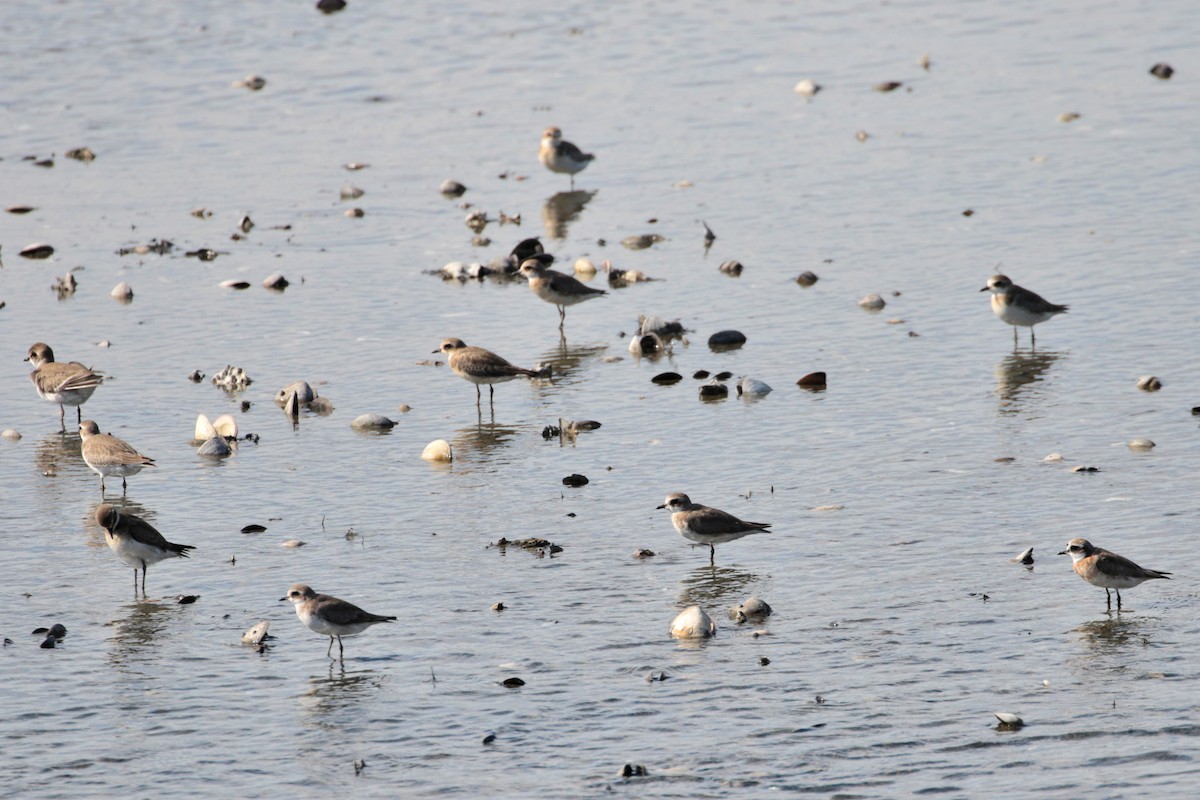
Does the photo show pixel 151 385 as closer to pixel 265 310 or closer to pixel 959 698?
pixel 265 310

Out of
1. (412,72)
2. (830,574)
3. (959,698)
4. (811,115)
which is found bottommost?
(959,698)

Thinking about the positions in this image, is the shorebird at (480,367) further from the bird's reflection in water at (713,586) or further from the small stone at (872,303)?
the small stone at (872,303)

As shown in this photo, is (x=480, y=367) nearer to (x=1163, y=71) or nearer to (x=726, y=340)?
(x=726, y=340)

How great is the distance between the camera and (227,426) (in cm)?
1977

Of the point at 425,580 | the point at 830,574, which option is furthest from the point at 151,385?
the point at 830,574

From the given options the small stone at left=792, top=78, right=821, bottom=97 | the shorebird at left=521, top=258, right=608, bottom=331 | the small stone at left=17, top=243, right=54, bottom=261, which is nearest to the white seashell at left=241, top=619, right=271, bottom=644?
the shorebird at left=521, top=258, right=608, bottom=331

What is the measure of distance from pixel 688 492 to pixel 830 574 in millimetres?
2696

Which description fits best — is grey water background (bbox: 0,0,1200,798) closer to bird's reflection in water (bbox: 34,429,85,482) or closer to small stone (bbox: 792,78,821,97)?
bird's reflection in water (bbox: 34,429,85,482)

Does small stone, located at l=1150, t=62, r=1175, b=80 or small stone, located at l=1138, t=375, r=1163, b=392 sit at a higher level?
small stone, located at l=1150, t=62, r=1175, b=80

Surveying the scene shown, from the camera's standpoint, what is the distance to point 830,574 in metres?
15.0

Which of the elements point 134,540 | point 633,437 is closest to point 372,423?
point 633,437

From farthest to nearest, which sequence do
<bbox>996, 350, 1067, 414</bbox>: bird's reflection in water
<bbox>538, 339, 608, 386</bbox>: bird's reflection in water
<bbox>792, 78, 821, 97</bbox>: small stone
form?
<bbox>792, 78, 821, 97</bbox>: small stone, <bbox>538, 339, 608, 386</bbox>: bird's reflection in water, <bbox>996, 350, 1067, 414</bbox>: bird's reflection in water

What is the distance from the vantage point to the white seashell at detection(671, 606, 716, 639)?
44.6ft

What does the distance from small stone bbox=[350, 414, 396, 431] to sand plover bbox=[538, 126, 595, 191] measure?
12561 millimetres
